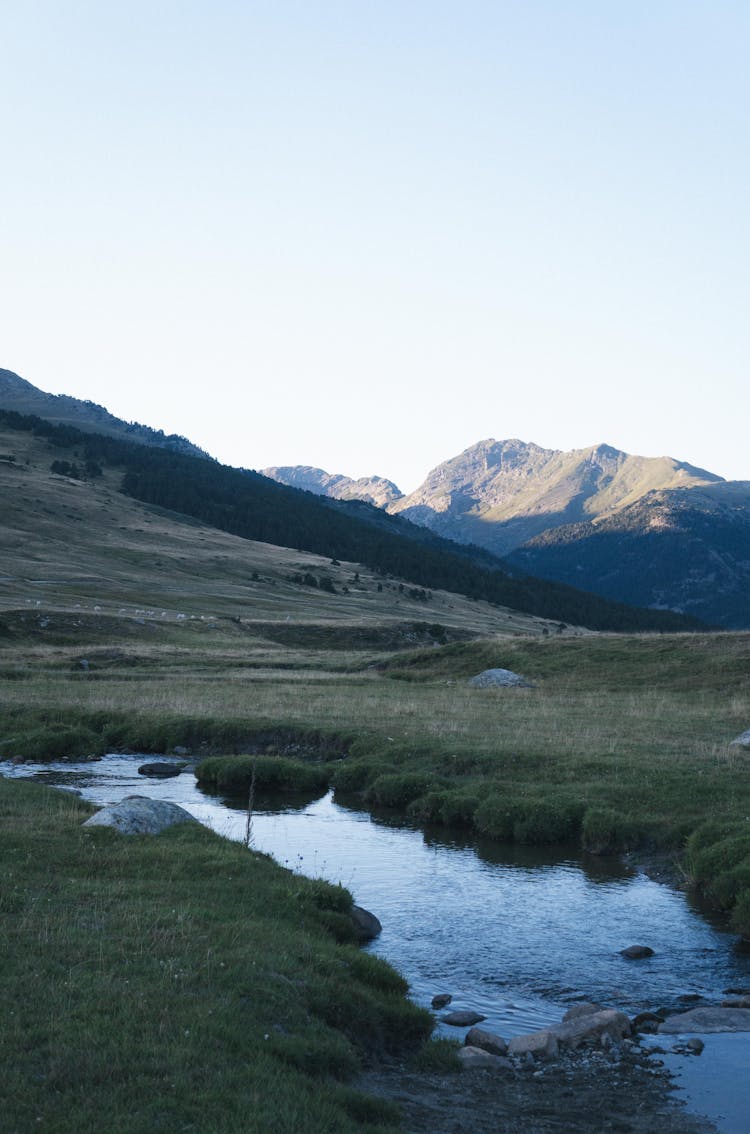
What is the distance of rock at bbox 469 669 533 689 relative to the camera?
57.9 meters

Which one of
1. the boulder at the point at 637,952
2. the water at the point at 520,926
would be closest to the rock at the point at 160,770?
the water at the point at 520,926

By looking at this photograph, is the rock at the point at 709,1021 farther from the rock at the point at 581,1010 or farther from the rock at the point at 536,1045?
the rock at the point at 536,1045

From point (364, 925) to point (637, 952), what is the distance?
5.61 metres

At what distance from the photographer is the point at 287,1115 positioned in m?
10.5

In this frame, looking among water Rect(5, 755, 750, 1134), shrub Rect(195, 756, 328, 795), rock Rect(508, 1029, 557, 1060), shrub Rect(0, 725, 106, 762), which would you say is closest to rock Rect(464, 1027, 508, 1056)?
rock Rect(508, 1029, 557, 1060)

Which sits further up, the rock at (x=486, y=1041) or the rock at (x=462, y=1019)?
the rock at (x=486, y=1041)

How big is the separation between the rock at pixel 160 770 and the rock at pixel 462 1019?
922 inches

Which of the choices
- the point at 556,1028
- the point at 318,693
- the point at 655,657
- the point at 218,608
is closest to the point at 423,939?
the point at 556,1028

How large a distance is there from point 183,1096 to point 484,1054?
5368 mm

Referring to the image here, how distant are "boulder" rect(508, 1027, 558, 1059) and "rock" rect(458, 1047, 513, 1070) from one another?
1.10ft

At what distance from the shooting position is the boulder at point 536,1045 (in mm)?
14430

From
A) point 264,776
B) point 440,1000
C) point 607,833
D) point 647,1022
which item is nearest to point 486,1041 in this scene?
point 440,1000

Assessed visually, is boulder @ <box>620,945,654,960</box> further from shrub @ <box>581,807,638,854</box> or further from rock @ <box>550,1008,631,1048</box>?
shrub @ <box>581,807,638,854</box>

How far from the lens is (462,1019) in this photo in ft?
52.3
